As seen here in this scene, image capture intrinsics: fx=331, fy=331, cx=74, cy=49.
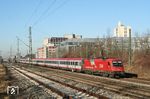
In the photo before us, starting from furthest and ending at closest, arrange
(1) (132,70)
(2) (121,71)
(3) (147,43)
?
(3) (147,43) < (1) (132,70) < (2) (121,71)

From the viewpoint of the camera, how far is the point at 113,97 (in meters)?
20.7

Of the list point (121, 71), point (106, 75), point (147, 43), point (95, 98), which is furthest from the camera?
point (147, 43)

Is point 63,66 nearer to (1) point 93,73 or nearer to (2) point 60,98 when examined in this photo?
(1) point 93,73

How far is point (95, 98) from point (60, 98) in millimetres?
2189

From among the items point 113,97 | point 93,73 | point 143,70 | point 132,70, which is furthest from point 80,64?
point 113,97

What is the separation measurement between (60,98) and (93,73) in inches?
1241

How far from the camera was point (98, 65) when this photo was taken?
47812 millimetres

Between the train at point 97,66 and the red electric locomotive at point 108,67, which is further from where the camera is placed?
the train at point 97,66

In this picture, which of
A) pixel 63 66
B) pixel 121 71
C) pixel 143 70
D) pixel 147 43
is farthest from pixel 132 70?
pixel 63 66

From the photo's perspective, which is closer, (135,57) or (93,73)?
(93,73)

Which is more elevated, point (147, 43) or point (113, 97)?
point (147, 43)

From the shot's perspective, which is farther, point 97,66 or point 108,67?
point 97,66

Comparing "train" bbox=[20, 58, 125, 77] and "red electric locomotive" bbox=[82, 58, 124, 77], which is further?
"train" bbox=[20, 58, 125, 77]

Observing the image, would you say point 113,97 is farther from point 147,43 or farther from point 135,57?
point 147,43
